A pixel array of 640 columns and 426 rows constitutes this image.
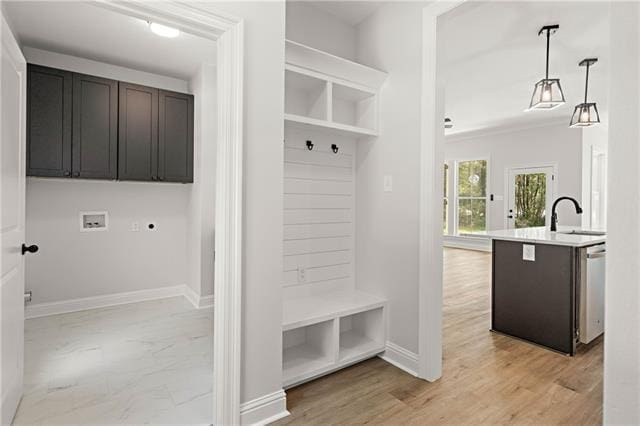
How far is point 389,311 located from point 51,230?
3.50 meters

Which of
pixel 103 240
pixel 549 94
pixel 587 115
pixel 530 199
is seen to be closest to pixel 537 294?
pixel 549 94

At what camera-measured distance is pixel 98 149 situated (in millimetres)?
3549

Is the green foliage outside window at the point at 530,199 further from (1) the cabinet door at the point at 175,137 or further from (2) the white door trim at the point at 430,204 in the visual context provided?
(1) the cabinet door at the point at 175,137

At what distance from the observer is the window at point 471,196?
329 inches

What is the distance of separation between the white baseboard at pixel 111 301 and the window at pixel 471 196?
6.93 m

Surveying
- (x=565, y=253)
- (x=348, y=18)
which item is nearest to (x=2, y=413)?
(x=348, y=18)

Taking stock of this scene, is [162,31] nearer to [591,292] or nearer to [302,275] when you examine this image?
[302,275]

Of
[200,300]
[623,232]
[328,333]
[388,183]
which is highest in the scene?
[388,183]

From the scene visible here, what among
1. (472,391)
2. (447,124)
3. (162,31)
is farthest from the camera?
(447,124)

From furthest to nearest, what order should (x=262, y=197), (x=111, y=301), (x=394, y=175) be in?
(x=111, y=301), (x=394, y=175), (x=262, y=197)

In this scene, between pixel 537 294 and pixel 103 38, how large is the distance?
179 inches

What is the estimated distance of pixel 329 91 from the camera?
2424 mm

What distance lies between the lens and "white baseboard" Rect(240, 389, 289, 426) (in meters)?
1.79

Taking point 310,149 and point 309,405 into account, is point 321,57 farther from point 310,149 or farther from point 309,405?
point 309,405
